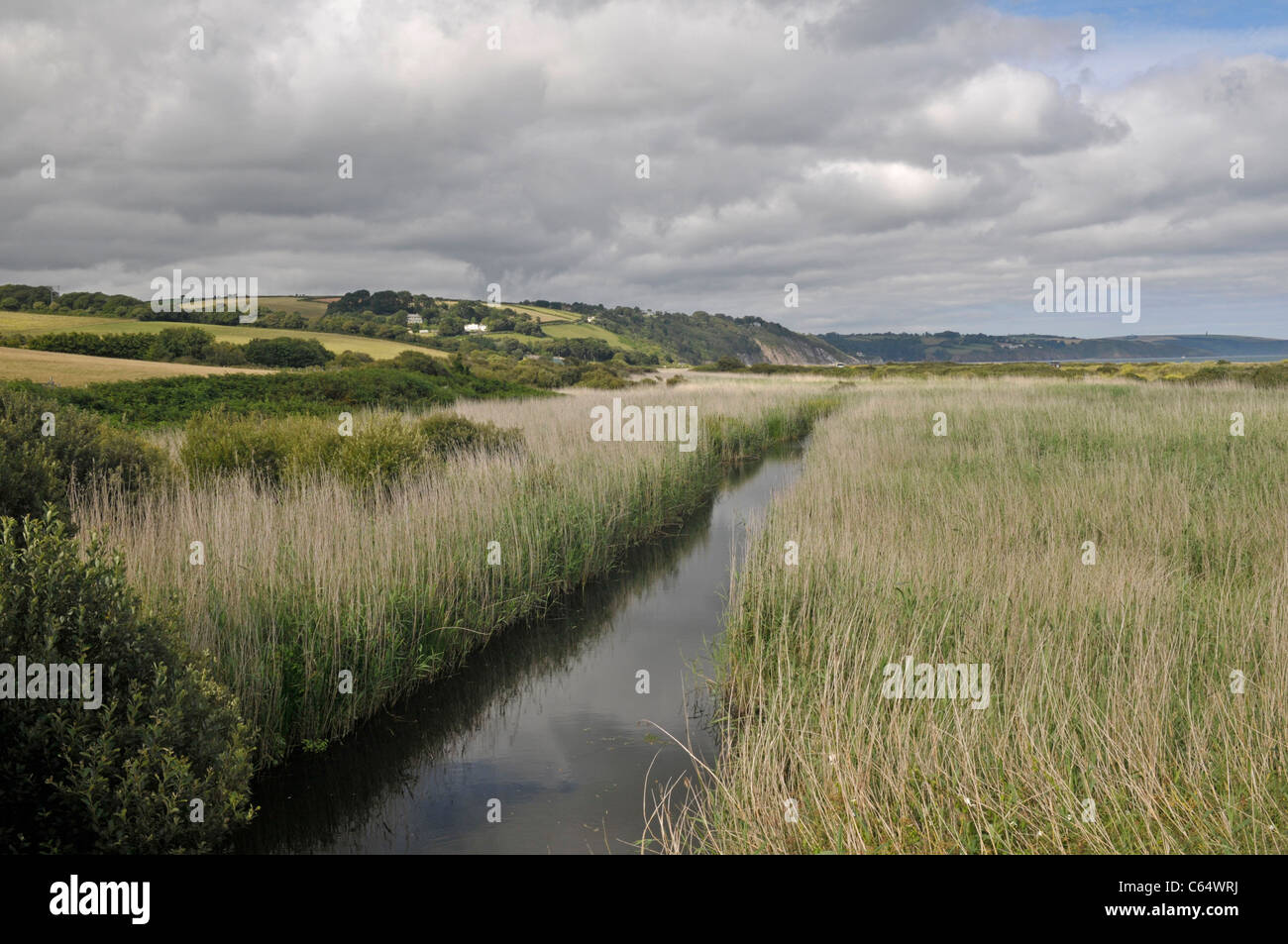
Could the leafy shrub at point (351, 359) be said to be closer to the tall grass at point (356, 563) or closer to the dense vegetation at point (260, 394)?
the dense vegetation at point (260, 394)

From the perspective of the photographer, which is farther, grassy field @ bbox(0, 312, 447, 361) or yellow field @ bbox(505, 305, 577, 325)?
yellow field @ bbox(505, 305, 577, 325)

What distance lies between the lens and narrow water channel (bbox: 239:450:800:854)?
15.8ft

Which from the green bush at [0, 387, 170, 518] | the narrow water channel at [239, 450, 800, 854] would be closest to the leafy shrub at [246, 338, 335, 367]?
the green bush at [0, 387, 170, 518]

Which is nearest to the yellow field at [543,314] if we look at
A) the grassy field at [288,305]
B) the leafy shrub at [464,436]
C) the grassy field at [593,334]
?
the grassy field at [593,334]

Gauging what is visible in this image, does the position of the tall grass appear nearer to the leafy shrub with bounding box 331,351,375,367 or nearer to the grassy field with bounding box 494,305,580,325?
the leafy shrub with bounding box 331,351,375,367

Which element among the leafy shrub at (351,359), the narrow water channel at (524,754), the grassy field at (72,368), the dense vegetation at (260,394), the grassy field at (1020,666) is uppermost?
the leafy shrub at (351,359)

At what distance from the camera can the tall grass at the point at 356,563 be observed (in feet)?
18.5

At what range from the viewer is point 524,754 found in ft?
19.5

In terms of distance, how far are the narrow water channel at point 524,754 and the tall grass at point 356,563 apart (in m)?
0.33

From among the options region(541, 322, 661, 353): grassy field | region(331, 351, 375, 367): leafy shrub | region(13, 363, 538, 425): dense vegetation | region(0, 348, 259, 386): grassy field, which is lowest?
region(13, 363, 538, 425): dense vegetation

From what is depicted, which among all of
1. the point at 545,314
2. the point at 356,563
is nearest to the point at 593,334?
the point at 545,314

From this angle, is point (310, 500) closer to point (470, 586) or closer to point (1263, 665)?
point (470, 586)

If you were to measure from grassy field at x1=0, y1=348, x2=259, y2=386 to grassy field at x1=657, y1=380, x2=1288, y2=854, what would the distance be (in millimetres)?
24669
